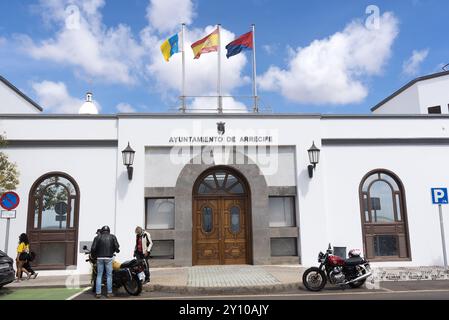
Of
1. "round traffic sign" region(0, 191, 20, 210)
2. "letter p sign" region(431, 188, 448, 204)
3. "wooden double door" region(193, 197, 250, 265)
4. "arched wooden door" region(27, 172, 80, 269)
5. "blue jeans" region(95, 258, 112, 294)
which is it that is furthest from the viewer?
"wooden double door" region(193, 197, 250, 265)

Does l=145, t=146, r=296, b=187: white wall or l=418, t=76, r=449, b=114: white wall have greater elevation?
l=418, t=76, r=449, b=114: white wall

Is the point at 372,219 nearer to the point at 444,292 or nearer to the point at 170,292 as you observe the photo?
the point at 444,292

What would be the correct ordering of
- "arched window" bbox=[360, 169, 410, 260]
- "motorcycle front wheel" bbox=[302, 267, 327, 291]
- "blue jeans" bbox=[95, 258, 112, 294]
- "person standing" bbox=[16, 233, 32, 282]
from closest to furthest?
"blue jeans" bbox=[95, 258, 112, 294] → "motorcycle front wheel" bbox=[302, 267, 327, 291] → "person standing" bbox=[16, 233, 32, 282] → "arched window" bbox=[360, 169, 410, 260]

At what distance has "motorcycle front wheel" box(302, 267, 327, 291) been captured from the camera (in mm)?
9984

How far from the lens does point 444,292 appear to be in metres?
9.55

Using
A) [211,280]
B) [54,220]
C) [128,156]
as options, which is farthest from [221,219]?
[54,220]

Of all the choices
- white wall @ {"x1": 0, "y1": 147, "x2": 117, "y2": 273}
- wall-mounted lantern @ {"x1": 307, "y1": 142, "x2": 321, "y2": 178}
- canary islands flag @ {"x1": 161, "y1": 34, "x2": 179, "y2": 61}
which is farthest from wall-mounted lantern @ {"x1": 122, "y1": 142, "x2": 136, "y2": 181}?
wall-mounted lantern @ {"x1": 307, "y1": 142, "x2": 321, "y2": 178}

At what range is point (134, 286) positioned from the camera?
384 inches

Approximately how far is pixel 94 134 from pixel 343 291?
9902 mm

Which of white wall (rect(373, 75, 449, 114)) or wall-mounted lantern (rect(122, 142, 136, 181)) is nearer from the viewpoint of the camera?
wall-mounted lantern (rect(122, 142, 136, 181))

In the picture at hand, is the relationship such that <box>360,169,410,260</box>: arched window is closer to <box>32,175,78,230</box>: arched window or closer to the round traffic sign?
<box>32,175,78,230</box>: arched window

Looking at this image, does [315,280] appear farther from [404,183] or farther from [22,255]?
[22,255]

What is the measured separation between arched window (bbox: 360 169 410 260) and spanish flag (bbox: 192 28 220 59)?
27.5ft
